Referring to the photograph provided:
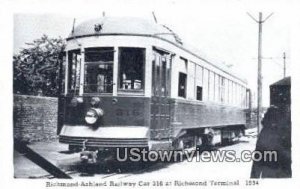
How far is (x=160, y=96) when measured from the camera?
7859 mm

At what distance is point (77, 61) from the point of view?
7781 mm

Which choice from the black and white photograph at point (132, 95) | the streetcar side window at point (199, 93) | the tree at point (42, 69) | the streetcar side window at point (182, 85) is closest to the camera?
the black and white photograph at point (132, 95)

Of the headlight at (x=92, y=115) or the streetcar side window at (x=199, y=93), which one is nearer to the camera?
the headlight at (x=92, y=115)

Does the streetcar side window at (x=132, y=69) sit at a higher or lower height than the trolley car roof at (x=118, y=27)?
lower

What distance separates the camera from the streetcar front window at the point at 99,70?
750cm

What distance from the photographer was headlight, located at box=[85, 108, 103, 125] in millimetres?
7359

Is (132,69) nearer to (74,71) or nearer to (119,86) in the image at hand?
(119,86)

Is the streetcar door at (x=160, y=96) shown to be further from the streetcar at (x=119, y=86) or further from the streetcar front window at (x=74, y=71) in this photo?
the streetcar front window at (x=74, y=71)

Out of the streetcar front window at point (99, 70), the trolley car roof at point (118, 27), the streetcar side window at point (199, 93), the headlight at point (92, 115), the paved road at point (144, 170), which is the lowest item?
the paved road at point (144, 170)

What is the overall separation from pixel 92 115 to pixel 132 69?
97cm

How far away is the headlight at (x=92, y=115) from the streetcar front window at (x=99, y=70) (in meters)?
0.34

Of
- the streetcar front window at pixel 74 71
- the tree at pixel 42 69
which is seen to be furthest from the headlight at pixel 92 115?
the tree at pixel 42 69

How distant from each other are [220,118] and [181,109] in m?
2.58

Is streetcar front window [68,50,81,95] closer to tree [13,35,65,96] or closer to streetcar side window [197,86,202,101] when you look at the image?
tree [13,35,65,96]
